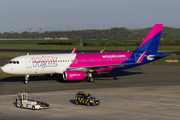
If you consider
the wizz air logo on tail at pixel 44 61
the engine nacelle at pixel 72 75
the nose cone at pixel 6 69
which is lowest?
the engine nacelle at pixel 72 75

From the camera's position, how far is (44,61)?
4547 centimetres

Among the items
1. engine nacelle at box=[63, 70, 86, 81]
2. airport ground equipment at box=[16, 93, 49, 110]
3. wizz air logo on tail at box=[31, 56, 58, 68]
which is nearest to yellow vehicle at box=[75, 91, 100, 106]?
airport ground equipment at box=[16, 93, 49, 110]

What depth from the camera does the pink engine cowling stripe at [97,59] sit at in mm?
47094

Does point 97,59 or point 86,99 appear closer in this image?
point 86,99

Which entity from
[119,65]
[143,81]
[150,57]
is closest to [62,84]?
[119,65]

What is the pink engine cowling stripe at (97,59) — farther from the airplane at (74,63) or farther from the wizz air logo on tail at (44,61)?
the wizz air logo on tail at (44,61)

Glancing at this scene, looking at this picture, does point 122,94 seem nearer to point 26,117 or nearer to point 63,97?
point 63,97

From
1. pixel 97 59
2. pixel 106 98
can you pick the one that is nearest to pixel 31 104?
pixel 106 98

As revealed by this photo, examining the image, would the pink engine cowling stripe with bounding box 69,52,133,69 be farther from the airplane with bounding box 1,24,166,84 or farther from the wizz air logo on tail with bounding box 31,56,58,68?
the wizz air logo on tail with bounding box 31,56,58,68

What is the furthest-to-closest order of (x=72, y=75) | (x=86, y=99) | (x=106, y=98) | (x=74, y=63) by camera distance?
(x=74, y=63), (x=72, y=75), (x=106, y=98), (x=86, y=99)

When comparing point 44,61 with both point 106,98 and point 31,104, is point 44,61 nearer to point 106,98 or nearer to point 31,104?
point 106,98

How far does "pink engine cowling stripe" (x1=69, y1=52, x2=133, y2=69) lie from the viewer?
4709cm

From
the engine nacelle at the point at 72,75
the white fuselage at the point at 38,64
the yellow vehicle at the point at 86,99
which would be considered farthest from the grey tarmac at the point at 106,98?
the white fuselage at the point at 38,64

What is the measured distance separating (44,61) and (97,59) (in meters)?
9.79
